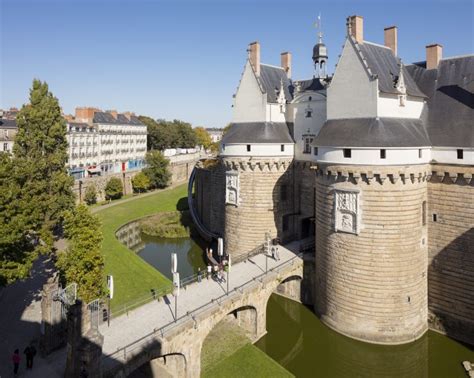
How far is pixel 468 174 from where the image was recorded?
22703 mm

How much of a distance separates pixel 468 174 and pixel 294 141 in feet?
45.6

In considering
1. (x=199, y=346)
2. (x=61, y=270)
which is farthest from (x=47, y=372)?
(x=61, y=270)

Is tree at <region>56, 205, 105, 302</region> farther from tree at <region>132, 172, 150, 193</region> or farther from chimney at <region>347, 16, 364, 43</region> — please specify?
tree at <region>132, 172, 150, 193</region>

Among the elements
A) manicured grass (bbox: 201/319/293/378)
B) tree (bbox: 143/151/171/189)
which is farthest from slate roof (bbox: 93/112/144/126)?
manicured grass (bbox: 201/319/293/378)

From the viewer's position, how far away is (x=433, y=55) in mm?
28047

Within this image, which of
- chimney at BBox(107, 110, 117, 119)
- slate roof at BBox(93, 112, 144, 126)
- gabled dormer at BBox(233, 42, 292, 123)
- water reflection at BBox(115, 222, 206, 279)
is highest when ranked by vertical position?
chimney at BBox(107, 110, 117, 119)

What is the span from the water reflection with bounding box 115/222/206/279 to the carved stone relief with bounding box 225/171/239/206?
813cm

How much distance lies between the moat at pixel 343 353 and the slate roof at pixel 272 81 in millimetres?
18056

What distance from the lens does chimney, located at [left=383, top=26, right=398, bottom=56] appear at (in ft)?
96.7

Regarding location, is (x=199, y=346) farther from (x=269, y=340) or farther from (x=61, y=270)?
(x=61, y=270)

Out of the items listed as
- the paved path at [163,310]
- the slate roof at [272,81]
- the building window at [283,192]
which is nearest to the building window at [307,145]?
the building window at [283,192]

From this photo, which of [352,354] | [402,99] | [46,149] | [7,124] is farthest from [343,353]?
[7,124]

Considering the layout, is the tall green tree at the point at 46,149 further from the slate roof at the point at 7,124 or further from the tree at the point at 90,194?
the slate roof at the point at 7,124

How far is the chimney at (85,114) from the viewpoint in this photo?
250 ft
